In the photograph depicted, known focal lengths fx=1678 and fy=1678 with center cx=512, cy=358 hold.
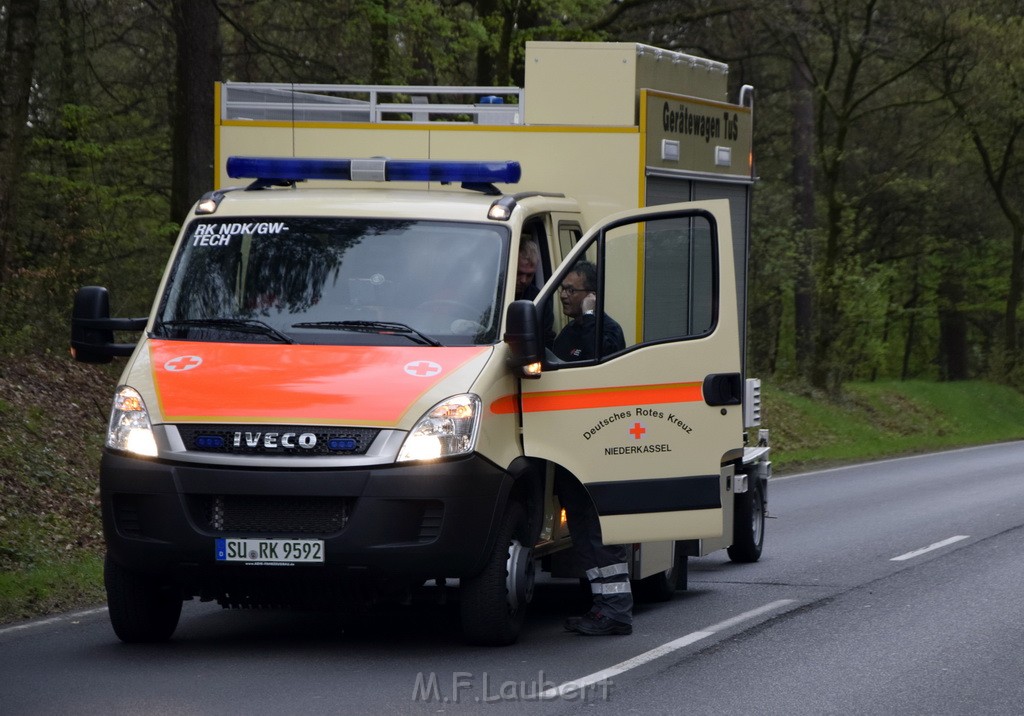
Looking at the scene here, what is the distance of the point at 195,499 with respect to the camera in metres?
7.88

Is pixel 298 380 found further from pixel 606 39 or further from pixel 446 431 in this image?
pixel 606 39

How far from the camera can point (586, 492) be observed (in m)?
8.77

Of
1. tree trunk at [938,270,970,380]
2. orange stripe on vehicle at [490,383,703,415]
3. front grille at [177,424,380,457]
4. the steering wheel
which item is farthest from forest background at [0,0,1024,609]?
Result: orange stripe on vehicle at [490,383,703,415]

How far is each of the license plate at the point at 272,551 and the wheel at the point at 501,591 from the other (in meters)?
0.84

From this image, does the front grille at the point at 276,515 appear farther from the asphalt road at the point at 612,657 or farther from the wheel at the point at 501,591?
the wheel at the point at 501,591

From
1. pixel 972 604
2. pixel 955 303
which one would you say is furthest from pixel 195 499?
pixel 955 303

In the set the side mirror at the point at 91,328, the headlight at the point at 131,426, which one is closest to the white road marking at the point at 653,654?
the headlight at the point at 131,426

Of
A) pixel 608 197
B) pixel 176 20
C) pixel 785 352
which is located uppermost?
pixel 176 20

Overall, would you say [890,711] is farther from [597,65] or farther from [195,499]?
[597,65]

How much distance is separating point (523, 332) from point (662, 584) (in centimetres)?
292

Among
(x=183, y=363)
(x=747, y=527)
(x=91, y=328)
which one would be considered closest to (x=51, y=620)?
(x=91, y=328)

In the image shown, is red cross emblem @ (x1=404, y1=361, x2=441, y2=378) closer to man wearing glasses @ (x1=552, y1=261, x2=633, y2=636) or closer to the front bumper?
the front bumper

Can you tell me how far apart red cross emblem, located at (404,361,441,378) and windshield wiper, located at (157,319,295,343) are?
71cm

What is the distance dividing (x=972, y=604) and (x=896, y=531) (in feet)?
15.5
